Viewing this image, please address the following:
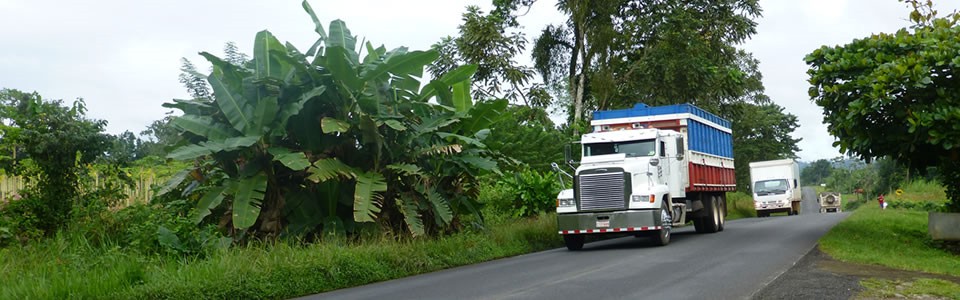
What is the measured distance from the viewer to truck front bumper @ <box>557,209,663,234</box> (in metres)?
17.1

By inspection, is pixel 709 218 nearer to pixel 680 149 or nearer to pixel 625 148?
pixel 680 149

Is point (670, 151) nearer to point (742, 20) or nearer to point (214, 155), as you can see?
point (214, 155)

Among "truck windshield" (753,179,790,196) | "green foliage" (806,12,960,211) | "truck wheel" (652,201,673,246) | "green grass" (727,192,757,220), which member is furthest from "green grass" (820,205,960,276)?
"green grass" (727,192,757,220)

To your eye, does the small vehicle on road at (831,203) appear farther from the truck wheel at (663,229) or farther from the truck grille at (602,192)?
the truck grille at (602,192)

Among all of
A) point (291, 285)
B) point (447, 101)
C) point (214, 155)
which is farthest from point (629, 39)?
point (291, 285)

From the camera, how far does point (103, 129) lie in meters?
15.3

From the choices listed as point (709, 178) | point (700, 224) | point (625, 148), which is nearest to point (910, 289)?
point (625, 148)

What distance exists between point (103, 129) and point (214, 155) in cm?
215

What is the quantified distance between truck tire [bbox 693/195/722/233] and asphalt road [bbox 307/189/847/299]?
142 inches

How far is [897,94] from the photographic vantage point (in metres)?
16.5

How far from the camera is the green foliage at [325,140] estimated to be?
14.5 meters

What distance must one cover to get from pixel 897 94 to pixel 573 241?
6.99 meters

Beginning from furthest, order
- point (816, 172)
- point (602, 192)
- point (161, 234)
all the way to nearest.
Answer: point (816, 172) → point (602, 192) → point (161, 234)

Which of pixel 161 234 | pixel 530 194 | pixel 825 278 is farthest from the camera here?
pixel 530 194
